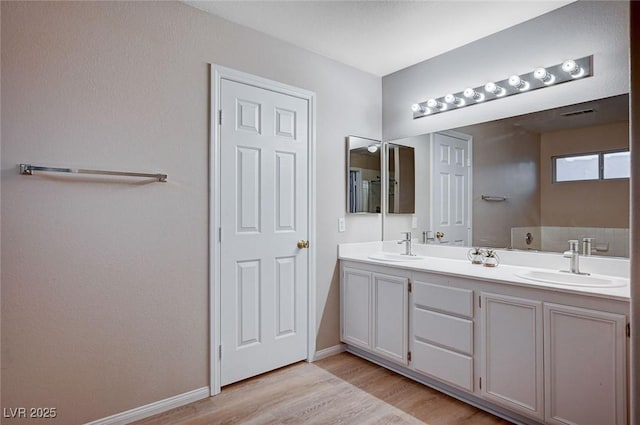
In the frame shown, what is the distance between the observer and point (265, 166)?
2.59 meters

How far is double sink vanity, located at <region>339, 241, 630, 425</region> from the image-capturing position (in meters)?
1.67

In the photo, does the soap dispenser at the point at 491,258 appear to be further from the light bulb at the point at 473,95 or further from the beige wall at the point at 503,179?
the light bulb at the point at 473,95

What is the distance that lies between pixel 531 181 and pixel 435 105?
952 mm

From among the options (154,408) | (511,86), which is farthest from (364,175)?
(154,408)

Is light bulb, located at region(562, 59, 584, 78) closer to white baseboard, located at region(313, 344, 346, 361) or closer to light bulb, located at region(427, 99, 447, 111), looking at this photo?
light bulb, located at region(427, 99, 447, 111)

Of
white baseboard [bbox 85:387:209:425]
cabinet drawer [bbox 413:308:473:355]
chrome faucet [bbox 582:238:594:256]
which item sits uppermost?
chrome faucet [bbox 582:238:594:256]

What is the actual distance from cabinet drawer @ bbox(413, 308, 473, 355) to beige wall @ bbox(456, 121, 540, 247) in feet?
2.33

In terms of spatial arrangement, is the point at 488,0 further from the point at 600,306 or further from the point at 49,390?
the point at 49,390

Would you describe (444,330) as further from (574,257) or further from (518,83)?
(518,83)

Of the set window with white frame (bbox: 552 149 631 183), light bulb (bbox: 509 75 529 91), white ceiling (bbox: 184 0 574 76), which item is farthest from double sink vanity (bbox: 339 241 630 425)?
white ceiling (bbox: 184 0 574 76)

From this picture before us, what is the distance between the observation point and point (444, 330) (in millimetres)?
2264

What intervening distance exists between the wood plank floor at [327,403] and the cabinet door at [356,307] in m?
0.28

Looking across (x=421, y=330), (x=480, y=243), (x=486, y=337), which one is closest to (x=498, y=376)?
(x=486, y=337)

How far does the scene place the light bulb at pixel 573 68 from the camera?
216 cm
